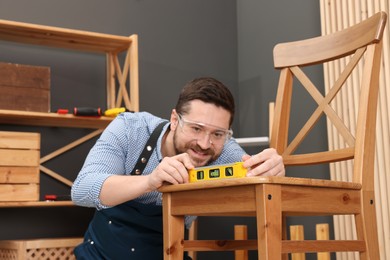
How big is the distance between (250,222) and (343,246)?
199 centimetres

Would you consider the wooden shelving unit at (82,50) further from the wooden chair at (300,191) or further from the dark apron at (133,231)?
the wooden chair at (300,191)

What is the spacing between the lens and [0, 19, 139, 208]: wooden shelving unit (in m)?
2.79

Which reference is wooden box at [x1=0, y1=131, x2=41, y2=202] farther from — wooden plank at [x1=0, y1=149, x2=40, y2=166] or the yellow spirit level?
the yellow spirit level

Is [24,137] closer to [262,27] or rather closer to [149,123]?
[149,123]

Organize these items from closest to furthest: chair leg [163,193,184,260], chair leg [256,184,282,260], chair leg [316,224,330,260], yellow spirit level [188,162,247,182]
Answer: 1. chair leg [256,184,282,260]
2. yellow spirit level [188,162,247,182]
3. chair leg [163,193,184,260]
4. chair leg [316,224,330,260]

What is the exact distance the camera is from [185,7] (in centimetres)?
368

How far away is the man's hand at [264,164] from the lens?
4.81 feet

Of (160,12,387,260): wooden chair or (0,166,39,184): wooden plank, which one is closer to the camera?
(160,12,387,260): wooden chair

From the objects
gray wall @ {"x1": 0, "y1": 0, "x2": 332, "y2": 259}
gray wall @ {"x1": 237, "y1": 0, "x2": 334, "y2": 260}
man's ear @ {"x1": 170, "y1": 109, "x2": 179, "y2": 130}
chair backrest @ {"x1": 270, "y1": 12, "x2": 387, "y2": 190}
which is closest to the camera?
chair backrest @ {"x1": 270, "y1": 12, "x2": 387, "y2": 190}

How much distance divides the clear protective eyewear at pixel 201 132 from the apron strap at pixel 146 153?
181 mm

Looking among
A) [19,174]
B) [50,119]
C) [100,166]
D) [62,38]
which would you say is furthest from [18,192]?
[100,166]

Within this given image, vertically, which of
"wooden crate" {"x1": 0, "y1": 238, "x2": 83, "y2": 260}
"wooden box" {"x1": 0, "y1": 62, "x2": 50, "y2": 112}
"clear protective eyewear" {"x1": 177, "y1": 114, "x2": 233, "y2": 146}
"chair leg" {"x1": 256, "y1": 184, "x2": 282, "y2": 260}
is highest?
"wooden box" {"x1": 0, "y1": 62, "x2": 50, "y2": 112}

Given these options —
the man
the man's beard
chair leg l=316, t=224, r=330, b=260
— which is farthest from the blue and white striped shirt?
chair leg l=316, t=224, r=330, b=260

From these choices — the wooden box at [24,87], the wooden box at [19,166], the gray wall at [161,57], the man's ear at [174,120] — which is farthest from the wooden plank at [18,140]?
the man's ear at [174,120]
